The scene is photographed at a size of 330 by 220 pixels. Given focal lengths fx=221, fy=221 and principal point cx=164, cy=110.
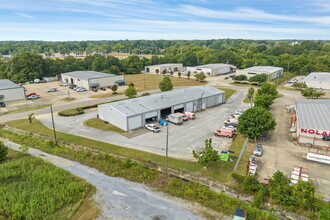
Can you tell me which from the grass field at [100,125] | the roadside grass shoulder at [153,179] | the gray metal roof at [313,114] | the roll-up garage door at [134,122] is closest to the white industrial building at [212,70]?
the gray metal roof at [313,114]

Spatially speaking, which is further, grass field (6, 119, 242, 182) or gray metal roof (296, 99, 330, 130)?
gray metal roof (296, 99, 330, 130)

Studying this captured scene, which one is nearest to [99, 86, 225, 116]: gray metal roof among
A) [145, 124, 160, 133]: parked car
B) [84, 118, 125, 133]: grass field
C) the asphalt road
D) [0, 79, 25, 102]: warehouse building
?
[145, 124, 160, 133]: parked car

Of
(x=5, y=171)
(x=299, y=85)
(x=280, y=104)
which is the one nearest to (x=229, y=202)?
(x=5, y=171)

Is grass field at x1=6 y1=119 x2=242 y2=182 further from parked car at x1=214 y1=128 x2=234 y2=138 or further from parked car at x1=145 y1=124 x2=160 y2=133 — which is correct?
parked car at x1=145 y1=124 x2=160 y2=133

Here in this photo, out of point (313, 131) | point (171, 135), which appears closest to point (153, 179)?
point (171, 135)

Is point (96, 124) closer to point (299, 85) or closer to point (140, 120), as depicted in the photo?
point (140, 120)

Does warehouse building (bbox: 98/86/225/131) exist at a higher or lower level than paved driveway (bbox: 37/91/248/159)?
higher

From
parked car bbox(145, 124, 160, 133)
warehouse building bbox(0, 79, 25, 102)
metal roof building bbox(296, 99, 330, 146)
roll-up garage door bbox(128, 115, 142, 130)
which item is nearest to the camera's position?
metal roof building bbox(296, 99, 330, 146)
